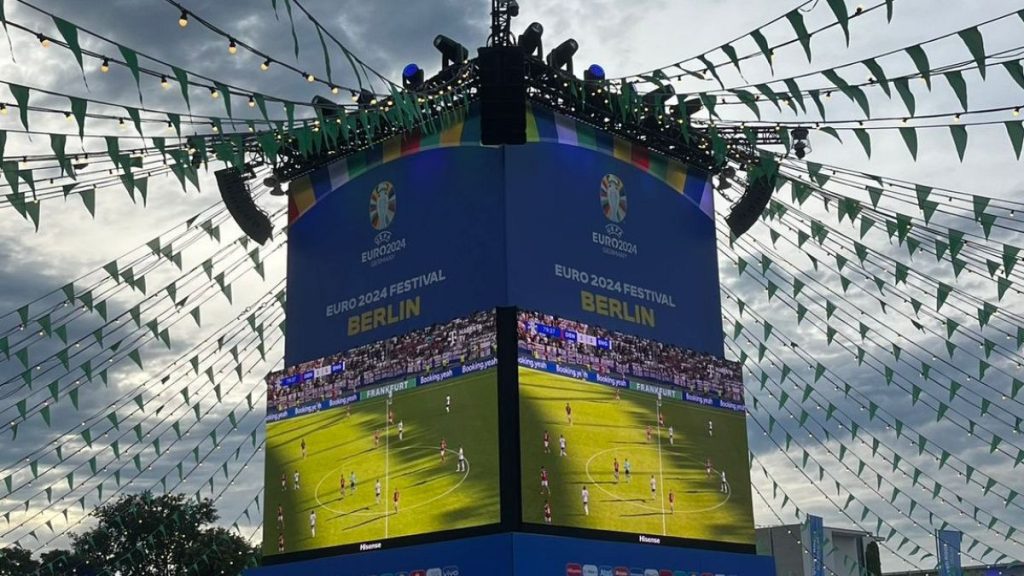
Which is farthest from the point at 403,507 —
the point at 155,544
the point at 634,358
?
the point at 155,544

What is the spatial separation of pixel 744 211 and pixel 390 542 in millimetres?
11450

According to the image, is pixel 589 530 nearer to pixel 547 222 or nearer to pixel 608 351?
pixel 608 351

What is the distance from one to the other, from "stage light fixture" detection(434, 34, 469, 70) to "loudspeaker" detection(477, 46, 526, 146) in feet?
4.09

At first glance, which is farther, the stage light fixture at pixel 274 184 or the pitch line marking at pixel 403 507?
the stage light fixture at pixel 274 184

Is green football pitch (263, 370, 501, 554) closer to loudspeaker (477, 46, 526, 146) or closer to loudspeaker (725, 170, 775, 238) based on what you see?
loudspeaker (477, 46, 526, 146)

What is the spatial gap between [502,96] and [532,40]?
174 centimetres

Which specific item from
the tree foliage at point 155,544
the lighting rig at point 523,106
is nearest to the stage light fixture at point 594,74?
the lighting rig at point 523,106

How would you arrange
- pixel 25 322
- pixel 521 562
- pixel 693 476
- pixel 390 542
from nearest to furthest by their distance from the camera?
1. pixel 25 322
2. pixel 521 562
3. pixel 390 542
4. pixel 693 476

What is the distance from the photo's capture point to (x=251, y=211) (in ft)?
91.2

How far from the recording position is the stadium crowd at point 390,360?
23141 millimetres

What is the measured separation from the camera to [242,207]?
2759 centimetres

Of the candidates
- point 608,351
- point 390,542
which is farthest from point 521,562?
point 608,351

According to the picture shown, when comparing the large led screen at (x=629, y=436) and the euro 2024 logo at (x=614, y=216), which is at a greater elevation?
the euro 2024 logo at (x=614, y=216)

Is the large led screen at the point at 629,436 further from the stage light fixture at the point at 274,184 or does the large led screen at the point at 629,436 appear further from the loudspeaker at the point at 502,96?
the stage light fixture at the point at 274,184
